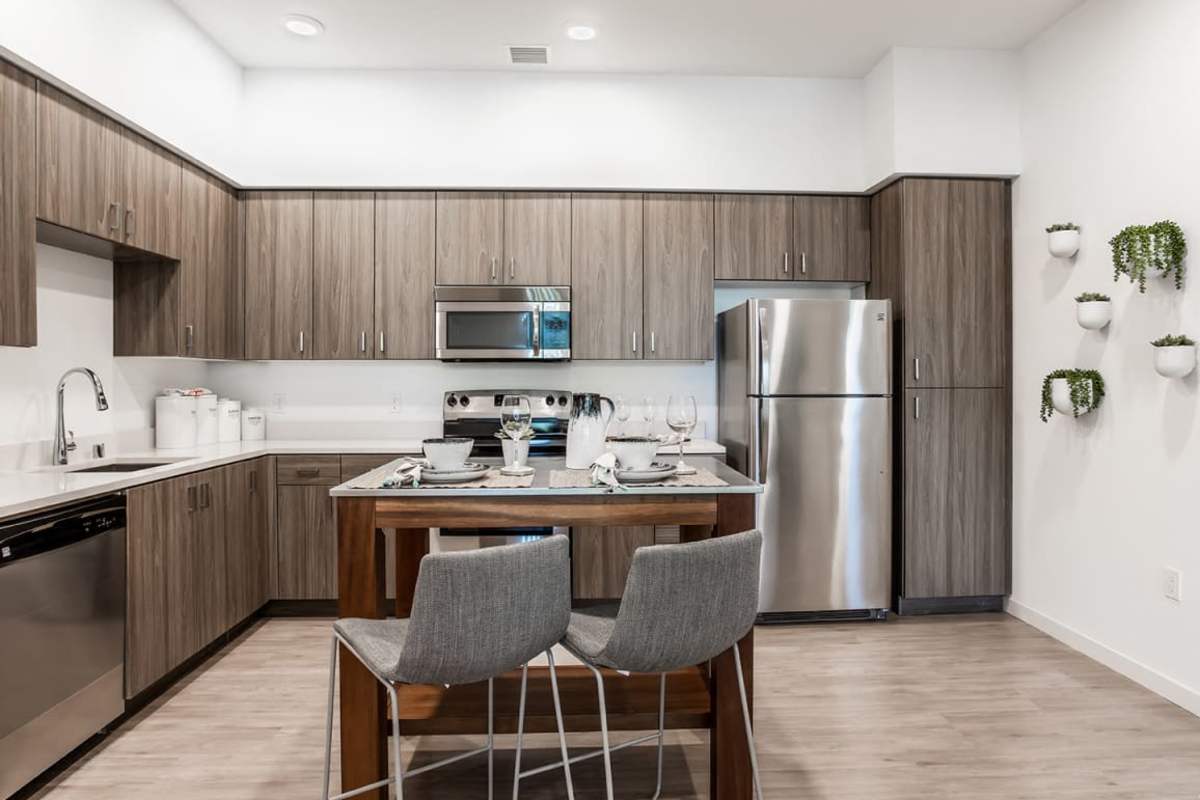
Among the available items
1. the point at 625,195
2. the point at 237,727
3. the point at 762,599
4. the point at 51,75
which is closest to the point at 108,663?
the point at 237,727

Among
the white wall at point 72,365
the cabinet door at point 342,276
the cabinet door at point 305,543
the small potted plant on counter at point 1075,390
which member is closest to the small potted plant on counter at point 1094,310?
the small potted plant on counter at point 1075,390

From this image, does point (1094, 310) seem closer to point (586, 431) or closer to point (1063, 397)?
point (1063, 397)

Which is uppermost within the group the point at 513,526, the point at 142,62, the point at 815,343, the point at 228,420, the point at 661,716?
the point at 142,62

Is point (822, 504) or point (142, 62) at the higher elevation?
point (142, 62)

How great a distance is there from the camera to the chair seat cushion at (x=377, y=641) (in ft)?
→ 5.40

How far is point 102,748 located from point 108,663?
273mm

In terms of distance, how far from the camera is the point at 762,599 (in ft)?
12.2

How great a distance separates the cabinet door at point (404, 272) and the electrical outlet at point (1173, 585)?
3482mm

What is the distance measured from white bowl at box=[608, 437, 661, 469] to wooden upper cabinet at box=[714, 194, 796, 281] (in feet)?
7.31

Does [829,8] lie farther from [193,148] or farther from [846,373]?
[193,148]

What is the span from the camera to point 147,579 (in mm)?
2729

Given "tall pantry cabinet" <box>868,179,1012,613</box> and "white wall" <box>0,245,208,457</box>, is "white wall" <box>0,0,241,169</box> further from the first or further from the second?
"tall pantry cabinet" <box>868,179,1012,613</box>

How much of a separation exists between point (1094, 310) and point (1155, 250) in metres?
0.38

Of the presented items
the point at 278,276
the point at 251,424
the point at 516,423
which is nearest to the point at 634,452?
the point at 516,423
